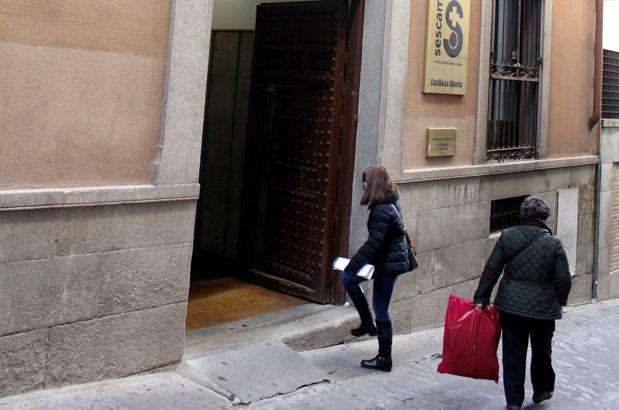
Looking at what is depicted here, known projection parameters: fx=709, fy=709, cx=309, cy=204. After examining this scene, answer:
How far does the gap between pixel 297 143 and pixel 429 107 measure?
4.88 feet

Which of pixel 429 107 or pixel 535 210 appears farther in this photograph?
pixel 429 107

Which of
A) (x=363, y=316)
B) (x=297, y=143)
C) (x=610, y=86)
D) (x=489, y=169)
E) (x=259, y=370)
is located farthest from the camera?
(x=610, y=86)

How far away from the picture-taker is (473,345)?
5.24 metres

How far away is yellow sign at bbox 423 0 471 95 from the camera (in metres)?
7.53

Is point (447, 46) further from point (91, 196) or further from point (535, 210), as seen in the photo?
point (91, 196)

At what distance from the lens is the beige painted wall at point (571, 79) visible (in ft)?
33.4

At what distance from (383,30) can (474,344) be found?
325cm

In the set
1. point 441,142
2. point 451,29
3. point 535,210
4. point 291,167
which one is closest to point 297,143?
point 291,167

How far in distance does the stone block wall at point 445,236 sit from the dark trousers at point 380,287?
135 cm

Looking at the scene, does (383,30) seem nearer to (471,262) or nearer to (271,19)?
(271,19)

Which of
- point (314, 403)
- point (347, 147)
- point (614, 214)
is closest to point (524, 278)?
point (314, 403)

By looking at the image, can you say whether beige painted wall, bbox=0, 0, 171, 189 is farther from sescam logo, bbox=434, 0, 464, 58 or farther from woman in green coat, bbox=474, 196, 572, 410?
sescam logo, bbox=434, 0, 464, 58

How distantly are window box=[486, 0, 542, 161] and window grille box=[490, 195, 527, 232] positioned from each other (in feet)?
1.91

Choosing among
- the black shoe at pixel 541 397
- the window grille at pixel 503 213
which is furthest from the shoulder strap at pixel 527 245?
the window grille at pixel 503 213
